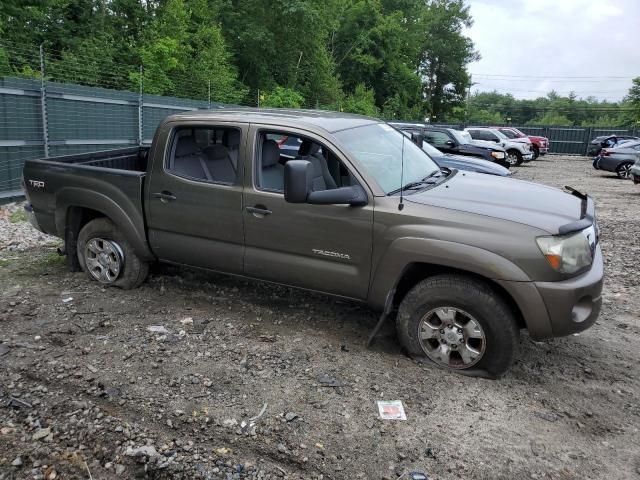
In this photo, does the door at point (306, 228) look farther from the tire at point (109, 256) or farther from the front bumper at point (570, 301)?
the tire at point (109, 256)

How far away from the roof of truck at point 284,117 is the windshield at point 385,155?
11cm

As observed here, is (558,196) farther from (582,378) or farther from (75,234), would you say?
(75,234)

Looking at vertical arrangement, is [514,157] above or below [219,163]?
below

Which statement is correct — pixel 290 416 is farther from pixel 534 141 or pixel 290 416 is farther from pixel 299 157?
pixel 534 141

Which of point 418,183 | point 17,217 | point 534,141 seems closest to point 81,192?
point 418,183

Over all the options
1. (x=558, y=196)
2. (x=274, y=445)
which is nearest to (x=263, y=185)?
(x=274, y=445)

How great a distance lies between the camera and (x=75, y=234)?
5656 mm

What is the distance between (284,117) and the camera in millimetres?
4602

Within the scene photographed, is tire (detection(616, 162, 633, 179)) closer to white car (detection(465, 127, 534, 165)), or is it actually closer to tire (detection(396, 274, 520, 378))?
white car (detection(465, 127, 534, 165))

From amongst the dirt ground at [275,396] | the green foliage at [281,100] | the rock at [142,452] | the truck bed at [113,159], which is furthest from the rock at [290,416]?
the green foliage at [281,100]

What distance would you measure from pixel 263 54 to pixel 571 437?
34754mm

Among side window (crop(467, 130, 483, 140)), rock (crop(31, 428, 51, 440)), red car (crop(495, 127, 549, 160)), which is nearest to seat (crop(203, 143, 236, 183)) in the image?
rock (crop(31, 428, 51, 440))

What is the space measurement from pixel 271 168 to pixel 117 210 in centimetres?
160

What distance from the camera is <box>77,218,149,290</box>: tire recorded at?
539 centimetres
